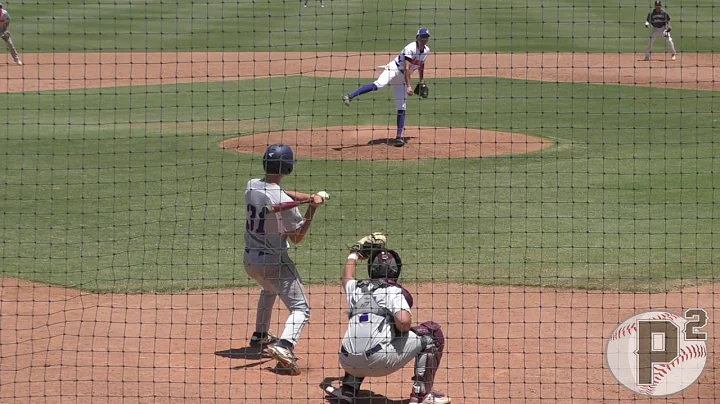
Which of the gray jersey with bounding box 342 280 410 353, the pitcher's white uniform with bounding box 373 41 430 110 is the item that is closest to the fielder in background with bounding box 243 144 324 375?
the gray jersey with bounding box 342 280 410 353

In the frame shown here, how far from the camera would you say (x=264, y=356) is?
26.8ft

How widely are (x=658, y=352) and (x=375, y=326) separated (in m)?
2.59

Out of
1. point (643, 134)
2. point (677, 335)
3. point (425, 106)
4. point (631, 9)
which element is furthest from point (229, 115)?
point (631, 9)

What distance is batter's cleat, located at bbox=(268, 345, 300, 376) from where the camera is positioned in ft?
25.1

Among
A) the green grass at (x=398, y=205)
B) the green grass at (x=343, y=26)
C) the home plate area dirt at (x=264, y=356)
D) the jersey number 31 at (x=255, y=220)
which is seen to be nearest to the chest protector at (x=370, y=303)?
the home plate area dirt at (x=264, y=356)

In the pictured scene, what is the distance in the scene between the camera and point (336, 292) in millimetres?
9922

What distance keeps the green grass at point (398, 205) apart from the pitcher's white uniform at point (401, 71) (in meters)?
1.65

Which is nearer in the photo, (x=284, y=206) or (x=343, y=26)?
(x=284, y=206)

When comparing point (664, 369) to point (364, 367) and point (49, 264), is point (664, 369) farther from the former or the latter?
point (49, 264)

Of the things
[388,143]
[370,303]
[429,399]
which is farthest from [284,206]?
[388,143]

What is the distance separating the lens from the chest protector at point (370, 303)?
689 centimetres

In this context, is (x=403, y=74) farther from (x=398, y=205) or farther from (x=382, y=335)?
(x=382, y=335)

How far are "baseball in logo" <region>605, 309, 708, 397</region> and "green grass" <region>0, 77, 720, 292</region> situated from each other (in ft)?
4.35

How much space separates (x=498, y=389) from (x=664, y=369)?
4.50 ft
